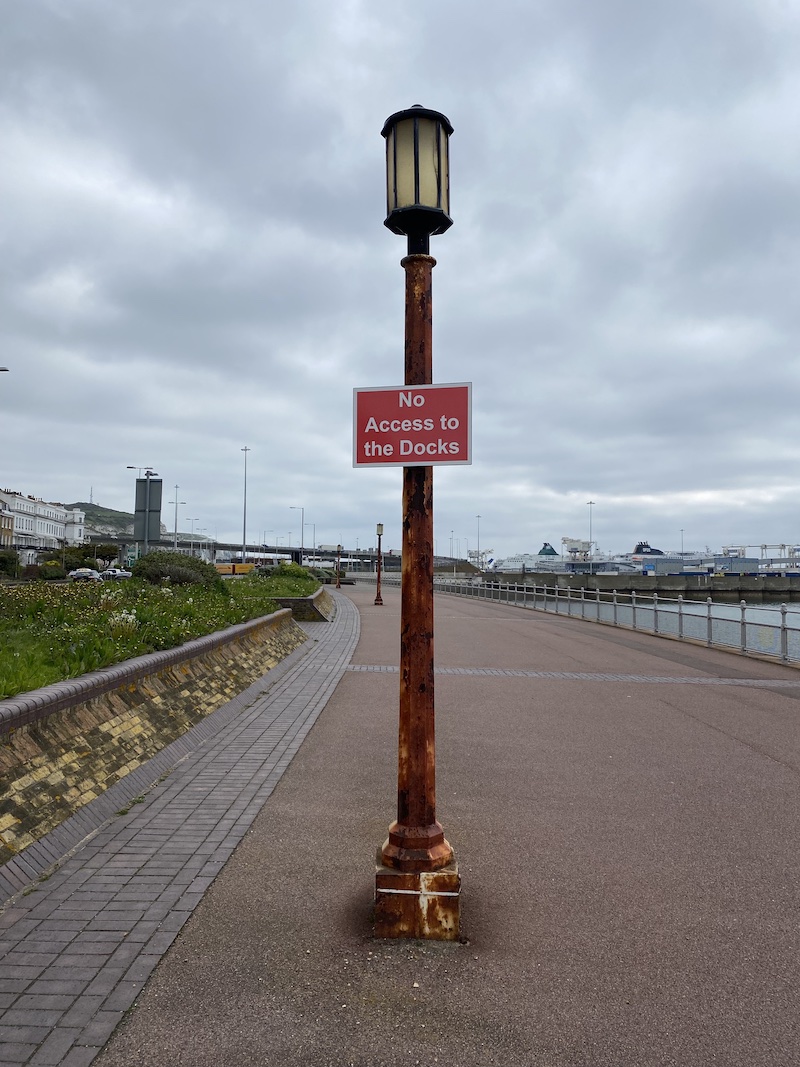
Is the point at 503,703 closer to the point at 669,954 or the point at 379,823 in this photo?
the point at 379,823

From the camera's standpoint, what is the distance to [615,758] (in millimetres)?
7164

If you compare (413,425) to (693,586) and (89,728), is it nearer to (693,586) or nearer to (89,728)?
(89,728)

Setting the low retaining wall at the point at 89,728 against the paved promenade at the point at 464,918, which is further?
the low retaining wall at the point at 89,728

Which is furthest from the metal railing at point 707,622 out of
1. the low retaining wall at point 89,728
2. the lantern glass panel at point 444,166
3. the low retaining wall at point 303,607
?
the lantern glass panel at point 444,166

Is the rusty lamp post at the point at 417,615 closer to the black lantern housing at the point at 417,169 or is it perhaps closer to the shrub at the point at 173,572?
the black lantern housing at the point at 417,169

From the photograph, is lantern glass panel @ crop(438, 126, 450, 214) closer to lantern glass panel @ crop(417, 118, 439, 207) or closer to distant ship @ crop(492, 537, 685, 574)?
lantern glass panel @ crop(417, 118, 439, 207)

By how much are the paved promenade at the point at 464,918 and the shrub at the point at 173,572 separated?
12.0 m

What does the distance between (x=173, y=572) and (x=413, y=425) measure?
16.7 metres

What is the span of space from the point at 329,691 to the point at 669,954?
752cm

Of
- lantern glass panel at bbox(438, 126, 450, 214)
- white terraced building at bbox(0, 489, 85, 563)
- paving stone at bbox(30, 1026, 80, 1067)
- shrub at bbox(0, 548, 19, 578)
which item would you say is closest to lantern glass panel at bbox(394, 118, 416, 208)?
lantern glass panel at bbox(438, 126, 450, 214)

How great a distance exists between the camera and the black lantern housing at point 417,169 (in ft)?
13.3

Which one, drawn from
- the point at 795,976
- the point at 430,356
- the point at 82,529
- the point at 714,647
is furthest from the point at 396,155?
the point at 82,529

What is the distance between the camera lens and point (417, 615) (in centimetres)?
399

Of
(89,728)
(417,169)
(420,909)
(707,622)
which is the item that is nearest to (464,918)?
(420,909)
